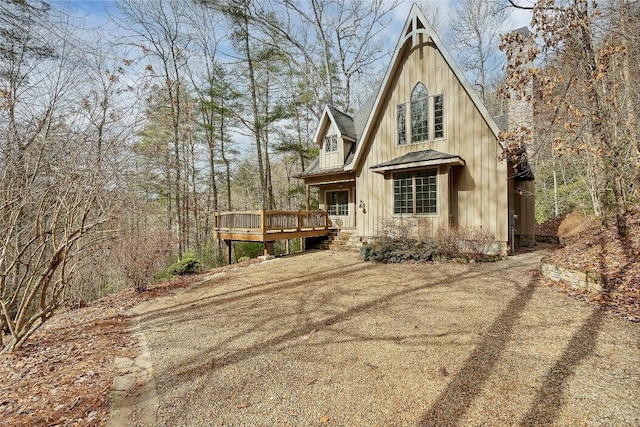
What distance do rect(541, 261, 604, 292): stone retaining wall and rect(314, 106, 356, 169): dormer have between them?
29.0 ft

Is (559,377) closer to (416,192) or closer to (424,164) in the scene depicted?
(424,164)

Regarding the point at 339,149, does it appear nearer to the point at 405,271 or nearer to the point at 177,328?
the point at 405,271

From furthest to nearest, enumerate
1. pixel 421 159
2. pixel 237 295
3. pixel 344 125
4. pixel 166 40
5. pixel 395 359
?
pixel 166 40, pixel 344 125, pixel 421 159, pixel 237 295, pixel 395 359

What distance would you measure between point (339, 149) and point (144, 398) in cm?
1187

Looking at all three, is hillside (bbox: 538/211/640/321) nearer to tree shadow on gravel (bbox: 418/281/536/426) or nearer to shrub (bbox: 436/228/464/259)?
tree shadow on gravel (bbox: 418/281/536/426)

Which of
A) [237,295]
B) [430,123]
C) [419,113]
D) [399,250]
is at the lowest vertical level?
[237,295]

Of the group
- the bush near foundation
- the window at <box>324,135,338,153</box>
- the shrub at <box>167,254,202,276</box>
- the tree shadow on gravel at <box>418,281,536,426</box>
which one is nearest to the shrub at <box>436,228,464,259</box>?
the bush near foundation

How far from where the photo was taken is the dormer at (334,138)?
527 inches

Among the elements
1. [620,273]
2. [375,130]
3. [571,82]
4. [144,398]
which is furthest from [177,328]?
[375,130]

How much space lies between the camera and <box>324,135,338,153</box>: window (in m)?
13.8

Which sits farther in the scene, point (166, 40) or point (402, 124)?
point (166, 40)

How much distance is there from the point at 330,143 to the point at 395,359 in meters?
11.7

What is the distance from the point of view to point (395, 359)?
3.41 metres

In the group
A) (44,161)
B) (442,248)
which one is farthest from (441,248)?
(44,161)
